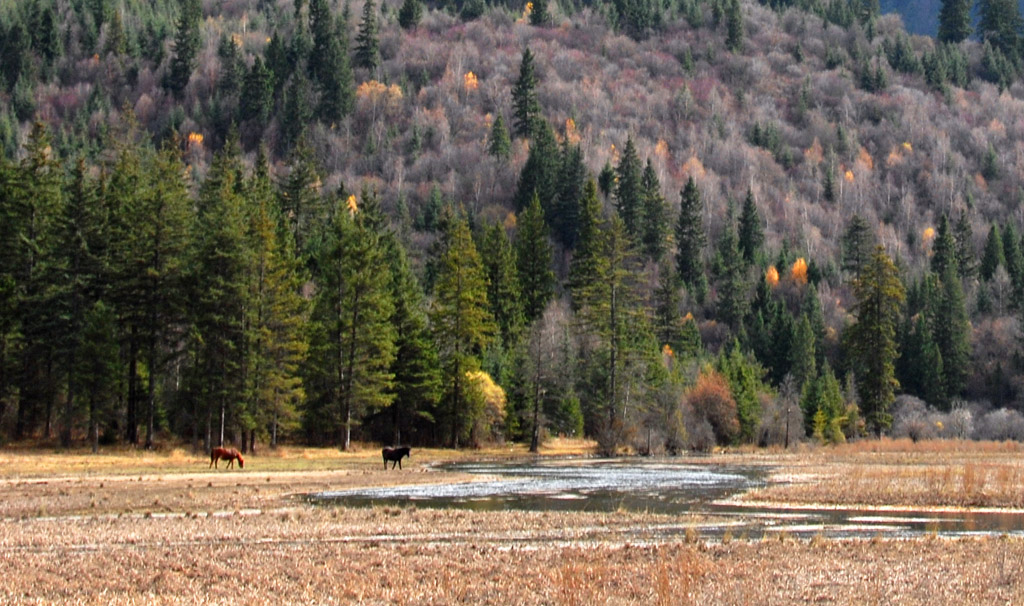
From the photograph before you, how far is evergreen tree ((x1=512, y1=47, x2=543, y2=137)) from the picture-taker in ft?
586

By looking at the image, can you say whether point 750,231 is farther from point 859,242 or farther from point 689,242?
point 859,242

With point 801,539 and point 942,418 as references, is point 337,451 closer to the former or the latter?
point 801,539

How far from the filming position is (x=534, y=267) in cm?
11481

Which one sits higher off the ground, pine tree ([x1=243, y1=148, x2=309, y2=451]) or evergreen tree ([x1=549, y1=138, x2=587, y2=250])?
evergreen tree ([x1=549, y1=138, x2=587, y2=250])

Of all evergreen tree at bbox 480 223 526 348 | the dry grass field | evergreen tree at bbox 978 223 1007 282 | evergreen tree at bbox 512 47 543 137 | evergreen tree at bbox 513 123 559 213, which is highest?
evergreen tree at bbox 512 47 543 137

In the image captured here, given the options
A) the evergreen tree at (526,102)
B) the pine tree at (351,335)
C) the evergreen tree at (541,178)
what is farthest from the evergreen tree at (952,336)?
the evergreen tree at (526,102)

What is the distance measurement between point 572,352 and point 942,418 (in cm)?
3784

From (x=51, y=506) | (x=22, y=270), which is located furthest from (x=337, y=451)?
(x=51, y=506)

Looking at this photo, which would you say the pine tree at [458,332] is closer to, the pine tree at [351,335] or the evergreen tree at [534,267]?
the pine tree at [351,335]

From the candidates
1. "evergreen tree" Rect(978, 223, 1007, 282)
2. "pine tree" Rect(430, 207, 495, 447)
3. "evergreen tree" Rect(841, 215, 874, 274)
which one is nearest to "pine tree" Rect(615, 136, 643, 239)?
"evergreen tree" Rect(841, 215, 874, 274)

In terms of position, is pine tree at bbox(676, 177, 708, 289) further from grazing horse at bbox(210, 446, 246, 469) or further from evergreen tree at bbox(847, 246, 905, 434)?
grazing horse at bbox(210, 446, 246, 469)

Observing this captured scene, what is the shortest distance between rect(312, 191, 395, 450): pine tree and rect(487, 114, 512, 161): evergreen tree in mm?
107568

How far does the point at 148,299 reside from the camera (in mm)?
59062

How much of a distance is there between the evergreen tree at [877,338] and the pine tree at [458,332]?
106 feet
